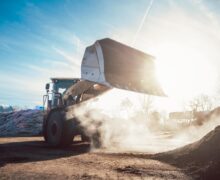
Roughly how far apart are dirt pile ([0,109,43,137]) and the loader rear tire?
8.88 m

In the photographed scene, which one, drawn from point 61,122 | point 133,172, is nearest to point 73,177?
point 133,172

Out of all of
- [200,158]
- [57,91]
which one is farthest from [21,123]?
[200,158]

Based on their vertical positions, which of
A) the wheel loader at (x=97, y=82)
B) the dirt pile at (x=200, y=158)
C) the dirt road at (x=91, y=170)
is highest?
the wheel loader at (x=97, y=82)

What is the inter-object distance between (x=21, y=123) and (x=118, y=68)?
42.6 ft

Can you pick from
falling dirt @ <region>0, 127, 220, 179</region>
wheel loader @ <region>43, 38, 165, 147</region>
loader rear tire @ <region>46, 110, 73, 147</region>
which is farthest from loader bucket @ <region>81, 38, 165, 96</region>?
falling dirt @ <region>0, 127, 220, 179</region>

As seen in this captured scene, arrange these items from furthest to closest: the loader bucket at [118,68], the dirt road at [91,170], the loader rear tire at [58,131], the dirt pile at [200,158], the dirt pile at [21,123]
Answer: the dirt pile at [21,123]
the loader rear tire at [58,131]
the loader bucket at [118,68]
the dirt pile at [200,158]
the dirt road at [91,170]

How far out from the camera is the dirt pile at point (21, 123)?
16953 millimetres

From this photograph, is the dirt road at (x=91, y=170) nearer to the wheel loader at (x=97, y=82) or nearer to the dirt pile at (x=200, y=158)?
the dirt pile at (x=200, y=158)

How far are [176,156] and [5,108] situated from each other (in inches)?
1789

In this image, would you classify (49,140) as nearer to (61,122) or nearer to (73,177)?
(61,122)

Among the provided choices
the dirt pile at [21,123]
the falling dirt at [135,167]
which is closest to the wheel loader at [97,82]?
the falling dirt at [135,167]

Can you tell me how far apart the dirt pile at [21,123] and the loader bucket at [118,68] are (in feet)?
35.8

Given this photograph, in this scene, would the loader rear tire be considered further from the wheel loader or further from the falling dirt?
the falling dirt

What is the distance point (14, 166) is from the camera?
4.84 metres
